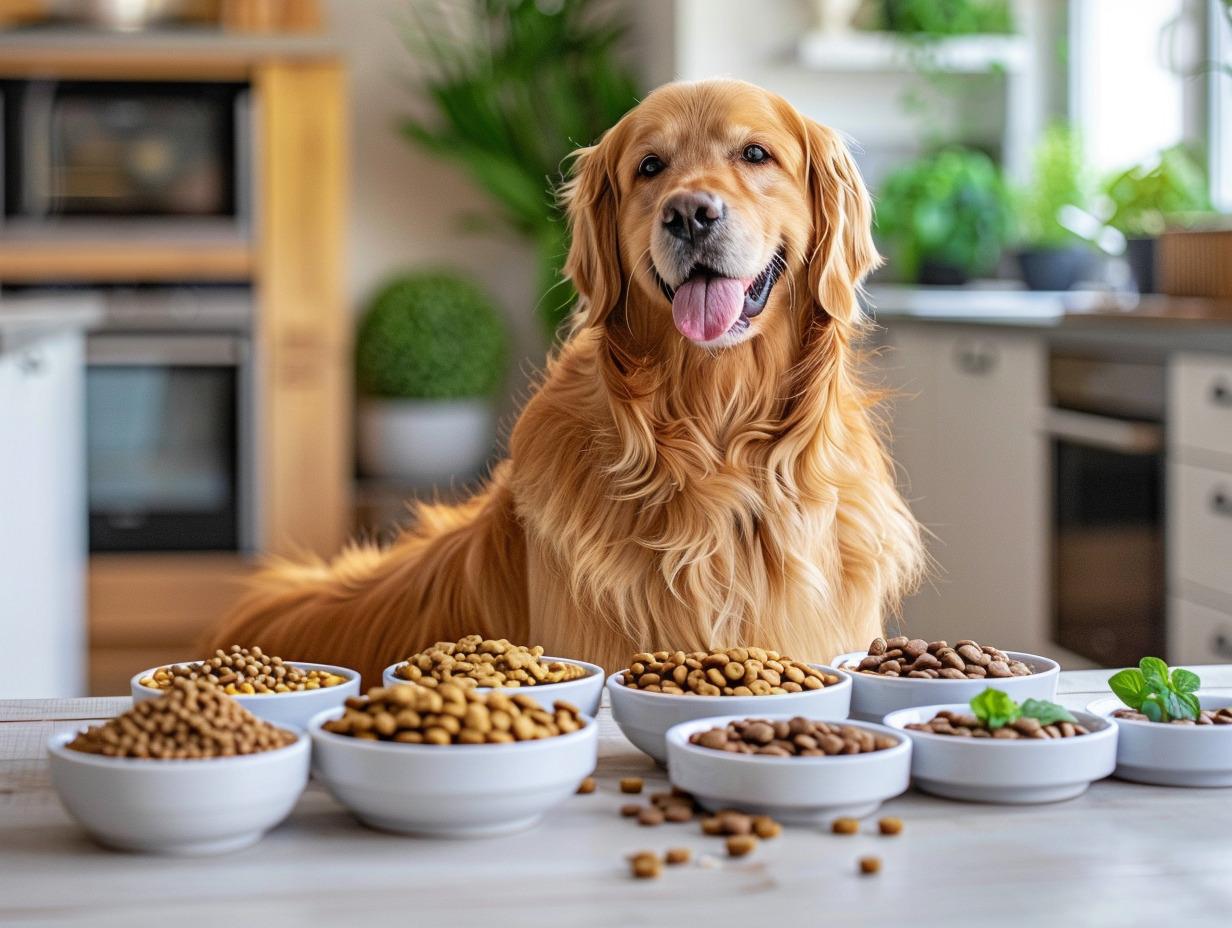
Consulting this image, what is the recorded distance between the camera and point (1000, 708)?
0.90m

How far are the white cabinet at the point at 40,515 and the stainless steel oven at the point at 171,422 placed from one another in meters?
1.09

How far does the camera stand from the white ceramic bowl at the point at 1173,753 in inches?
35.6

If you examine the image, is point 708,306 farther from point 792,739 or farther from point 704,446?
point 792,739

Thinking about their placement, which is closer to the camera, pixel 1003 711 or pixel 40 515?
pixel 1003 711

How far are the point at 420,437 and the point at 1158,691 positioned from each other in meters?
4.27

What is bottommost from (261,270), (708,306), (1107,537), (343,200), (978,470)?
(1107,537)

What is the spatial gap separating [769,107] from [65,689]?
2.38 m

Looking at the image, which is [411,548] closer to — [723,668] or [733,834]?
[723,668]

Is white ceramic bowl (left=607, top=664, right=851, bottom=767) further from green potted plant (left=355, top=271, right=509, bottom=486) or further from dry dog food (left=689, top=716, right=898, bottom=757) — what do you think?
green potted plant (left=355, top=271, right=509, bottom=486)

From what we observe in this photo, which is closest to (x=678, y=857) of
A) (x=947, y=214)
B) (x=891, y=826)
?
(x=891, y=826)

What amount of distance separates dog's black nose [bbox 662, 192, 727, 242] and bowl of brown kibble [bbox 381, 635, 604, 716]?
1.95 feet

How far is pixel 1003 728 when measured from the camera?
2.94ft

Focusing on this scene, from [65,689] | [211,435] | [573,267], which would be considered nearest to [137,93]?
[211,435]

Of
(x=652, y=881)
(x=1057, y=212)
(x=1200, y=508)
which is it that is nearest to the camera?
(x=652, y=881)
